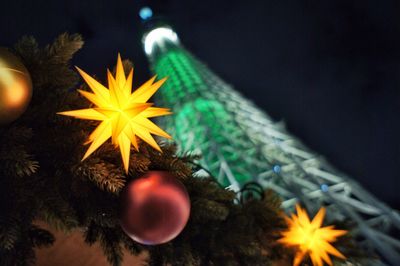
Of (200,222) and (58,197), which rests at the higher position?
(58,197)

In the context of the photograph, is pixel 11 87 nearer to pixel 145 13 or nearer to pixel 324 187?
pixel 324 187

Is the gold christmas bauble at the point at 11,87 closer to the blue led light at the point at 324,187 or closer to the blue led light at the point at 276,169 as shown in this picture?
the blue led light at the point at 276,169

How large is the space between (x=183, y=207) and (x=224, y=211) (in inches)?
7.4

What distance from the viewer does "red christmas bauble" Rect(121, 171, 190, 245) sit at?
95 centimetres

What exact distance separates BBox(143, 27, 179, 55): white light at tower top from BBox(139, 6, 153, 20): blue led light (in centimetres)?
147

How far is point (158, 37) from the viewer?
28.9 meters

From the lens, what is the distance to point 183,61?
2552cm

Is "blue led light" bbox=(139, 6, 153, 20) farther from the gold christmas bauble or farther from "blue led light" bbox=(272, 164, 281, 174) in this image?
the gold christmas bauble

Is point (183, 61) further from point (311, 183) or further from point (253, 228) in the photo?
point (253, 228)

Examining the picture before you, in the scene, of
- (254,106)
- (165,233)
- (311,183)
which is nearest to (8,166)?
(165,233)

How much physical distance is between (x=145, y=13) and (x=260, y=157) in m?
20.2

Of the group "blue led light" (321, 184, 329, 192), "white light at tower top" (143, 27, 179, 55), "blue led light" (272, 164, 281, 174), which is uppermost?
"white light at tower top" (143, 27, 179, 55)

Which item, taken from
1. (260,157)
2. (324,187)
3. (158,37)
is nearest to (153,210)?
(324,187)

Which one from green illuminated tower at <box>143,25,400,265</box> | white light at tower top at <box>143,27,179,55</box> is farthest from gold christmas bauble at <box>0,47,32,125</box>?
white light at tower top at <box>143,27,179,55</box>
